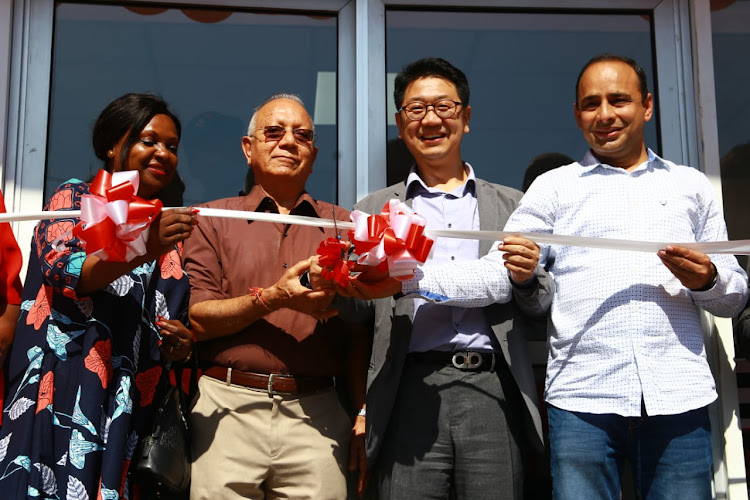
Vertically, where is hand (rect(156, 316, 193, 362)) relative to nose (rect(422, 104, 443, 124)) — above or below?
below

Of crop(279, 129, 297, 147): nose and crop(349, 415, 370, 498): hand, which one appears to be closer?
crop(349, 415, 370, 498): hand

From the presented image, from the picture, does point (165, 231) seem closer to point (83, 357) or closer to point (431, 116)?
point (83, 357)

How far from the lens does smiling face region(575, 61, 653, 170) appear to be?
9.28 ft

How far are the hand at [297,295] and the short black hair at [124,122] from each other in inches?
36.4

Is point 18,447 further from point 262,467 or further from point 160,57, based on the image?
Result: point 160,57

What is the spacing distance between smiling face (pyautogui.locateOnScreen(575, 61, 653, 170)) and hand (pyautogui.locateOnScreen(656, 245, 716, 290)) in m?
0.53

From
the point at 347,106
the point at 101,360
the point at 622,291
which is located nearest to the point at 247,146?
the point at 347,106

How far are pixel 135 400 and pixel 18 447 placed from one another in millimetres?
387

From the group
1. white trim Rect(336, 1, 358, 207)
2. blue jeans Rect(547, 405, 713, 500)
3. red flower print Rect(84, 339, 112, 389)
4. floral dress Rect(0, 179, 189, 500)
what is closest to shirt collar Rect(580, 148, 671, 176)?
blue jeans Rect(547, 405, 713, 500)

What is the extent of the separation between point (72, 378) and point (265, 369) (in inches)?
25.0

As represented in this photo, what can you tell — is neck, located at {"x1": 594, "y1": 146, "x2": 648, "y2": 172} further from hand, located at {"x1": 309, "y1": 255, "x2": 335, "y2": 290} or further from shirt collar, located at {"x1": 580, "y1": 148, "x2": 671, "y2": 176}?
hand, located at {"x1": 309, "y1": 255, "x2": 335, "y2": 290}

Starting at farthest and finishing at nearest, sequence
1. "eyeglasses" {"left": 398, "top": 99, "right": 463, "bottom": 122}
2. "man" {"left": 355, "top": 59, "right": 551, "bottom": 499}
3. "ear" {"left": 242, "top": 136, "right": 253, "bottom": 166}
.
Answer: "ear" {"left": 242, "top": 136, "right": 253, "bottom": 166} < "eyeglasses" {"left": 398, "top": 99, "right": 463, "bottom": 122} < "man" {"left": 355, "top": 59, "right": 551, "bottom": 499}

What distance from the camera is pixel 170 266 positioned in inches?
114

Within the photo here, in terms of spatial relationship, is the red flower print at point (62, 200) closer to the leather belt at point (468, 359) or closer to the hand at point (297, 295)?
the hand at point (297, 295)
